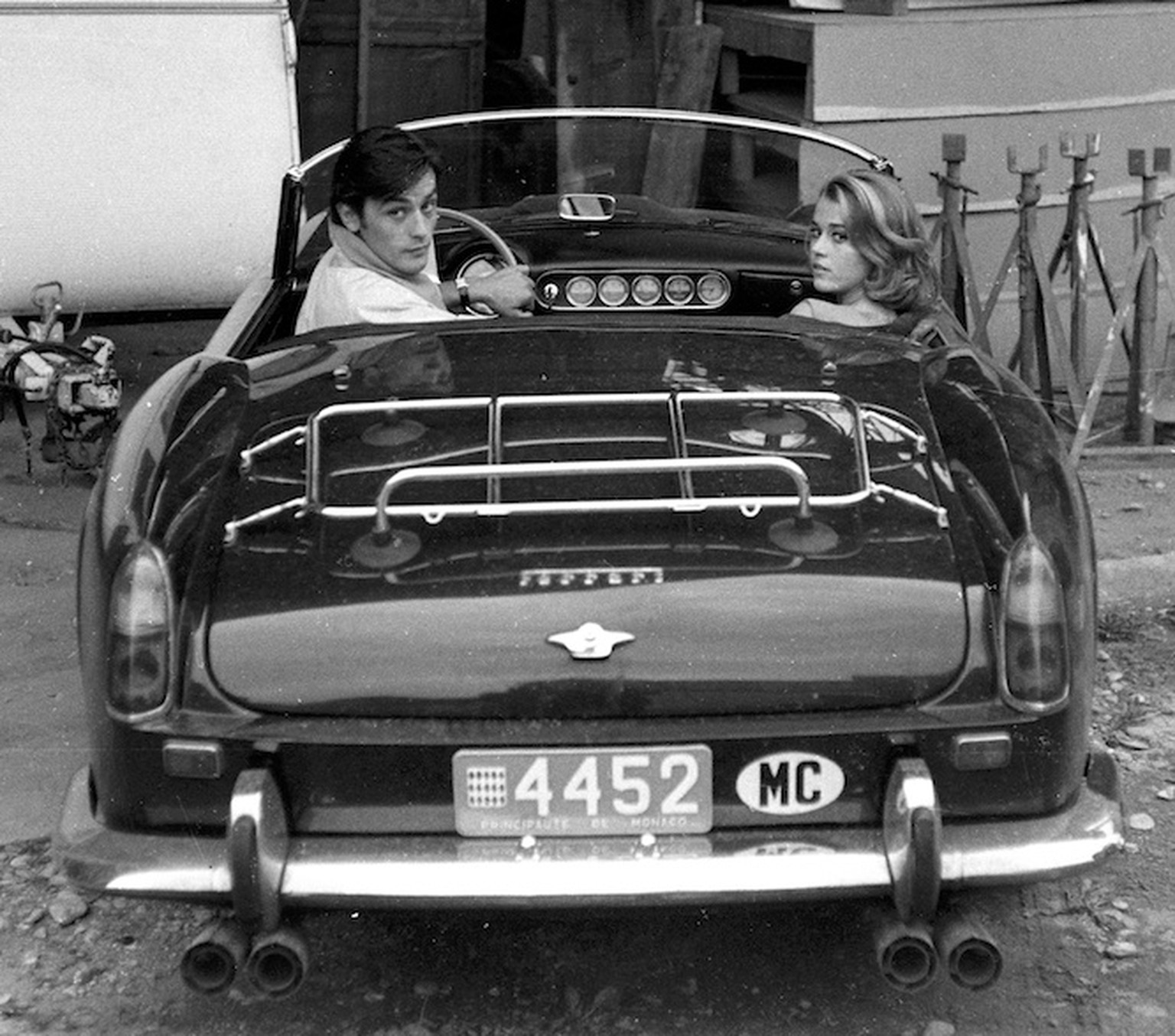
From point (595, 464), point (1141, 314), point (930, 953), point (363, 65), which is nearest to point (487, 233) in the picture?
point (595, 464)

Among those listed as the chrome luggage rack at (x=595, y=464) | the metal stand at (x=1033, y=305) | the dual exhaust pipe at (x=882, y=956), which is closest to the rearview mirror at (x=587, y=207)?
the chrome luggage rack at (x=595, y=464)

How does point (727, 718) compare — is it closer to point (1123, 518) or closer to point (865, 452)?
point (865, 452)

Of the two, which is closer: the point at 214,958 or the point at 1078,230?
the point at 214,958

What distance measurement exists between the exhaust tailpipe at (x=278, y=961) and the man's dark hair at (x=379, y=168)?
72.8 inches

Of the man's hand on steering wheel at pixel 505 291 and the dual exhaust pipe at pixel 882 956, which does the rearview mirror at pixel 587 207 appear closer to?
the man's hand on steering wheel at pixel 505 291

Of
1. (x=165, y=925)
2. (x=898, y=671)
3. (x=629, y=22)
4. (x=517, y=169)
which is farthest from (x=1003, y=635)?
(x=629, y=22)

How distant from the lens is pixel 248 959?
271cm

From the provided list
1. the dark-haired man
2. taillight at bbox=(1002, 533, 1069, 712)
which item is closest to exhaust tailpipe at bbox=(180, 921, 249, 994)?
taillight at bbox=(1002, 533, 1069, 712)

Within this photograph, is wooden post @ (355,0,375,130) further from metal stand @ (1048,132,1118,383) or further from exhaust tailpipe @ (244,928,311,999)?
exhaust tailpipe @ (244,928,311,999)

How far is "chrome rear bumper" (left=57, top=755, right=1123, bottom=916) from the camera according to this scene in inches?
104

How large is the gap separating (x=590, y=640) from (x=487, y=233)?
2085 mm

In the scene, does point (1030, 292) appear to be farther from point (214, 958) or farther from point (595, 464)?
point (214, 958)

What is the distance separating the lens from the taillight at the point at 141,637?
2.76 m

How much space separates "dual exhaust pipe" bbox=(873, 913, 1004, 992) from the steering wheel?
2.30 meters
